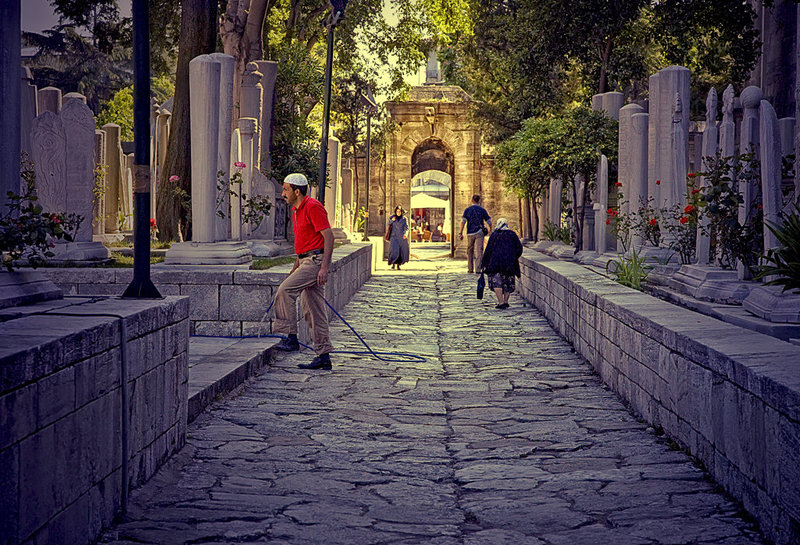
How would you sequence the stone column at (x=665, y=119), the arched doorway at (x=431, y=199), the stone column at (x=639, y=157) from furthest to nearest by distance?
the arched doorway at (x=431, y=199), the stone column at (x=639, y=157), the stone column at (x=665, y=119)

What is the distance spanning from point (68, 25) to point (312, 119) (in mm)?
12841

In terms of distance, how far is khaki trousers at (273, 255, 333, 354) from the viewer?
9.20 meters

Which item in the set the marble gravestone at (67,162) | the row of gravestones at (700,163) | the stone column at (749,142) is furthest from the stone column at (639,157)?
the marble gravestone at (67,162)

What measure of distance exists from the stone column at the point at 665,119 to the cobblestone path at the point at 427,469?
13.9ft

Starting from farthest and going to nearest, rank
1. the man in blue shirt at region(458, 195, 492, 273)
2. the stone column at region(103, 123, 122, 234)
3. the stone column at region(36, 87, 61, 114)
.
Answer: the man in blue shirt at region(458, 195, 492, 273) → the stone column at region(103, 123, 122, 234) → the stone column at region(36, 87, 61, 114)

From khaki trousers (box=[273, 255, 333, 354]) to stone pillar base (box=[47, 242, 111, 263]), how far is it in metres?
2.76

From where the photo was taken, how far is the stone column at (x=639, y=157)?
13953 mm

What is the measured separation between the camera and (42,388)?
3.47 metres

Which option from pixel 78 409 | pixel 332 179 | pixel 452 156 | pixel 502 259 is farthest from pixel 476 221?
pixel 78 409

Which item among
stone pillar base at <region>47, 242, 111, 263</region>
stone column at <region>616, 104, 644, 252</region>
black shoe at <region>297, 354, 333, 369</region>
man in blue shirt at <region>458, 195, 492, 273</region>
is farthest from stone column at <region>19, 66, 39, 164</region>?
man in blue shirt at <region>458, 195, 492, 273</region>

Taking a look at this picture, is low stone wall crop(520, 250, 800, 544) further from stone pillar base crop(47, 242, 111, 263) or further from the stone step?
stone pillar base crop(47, 242, 111, 263)

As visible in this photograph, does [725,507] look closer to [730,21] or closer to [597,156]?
[597,156]

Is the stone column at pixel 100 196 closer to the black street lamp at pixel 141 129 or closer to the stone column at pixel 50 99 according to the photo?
the stone column at pixel 50 99

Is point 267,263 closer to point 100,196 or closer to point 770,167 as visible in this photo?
point 100,196
